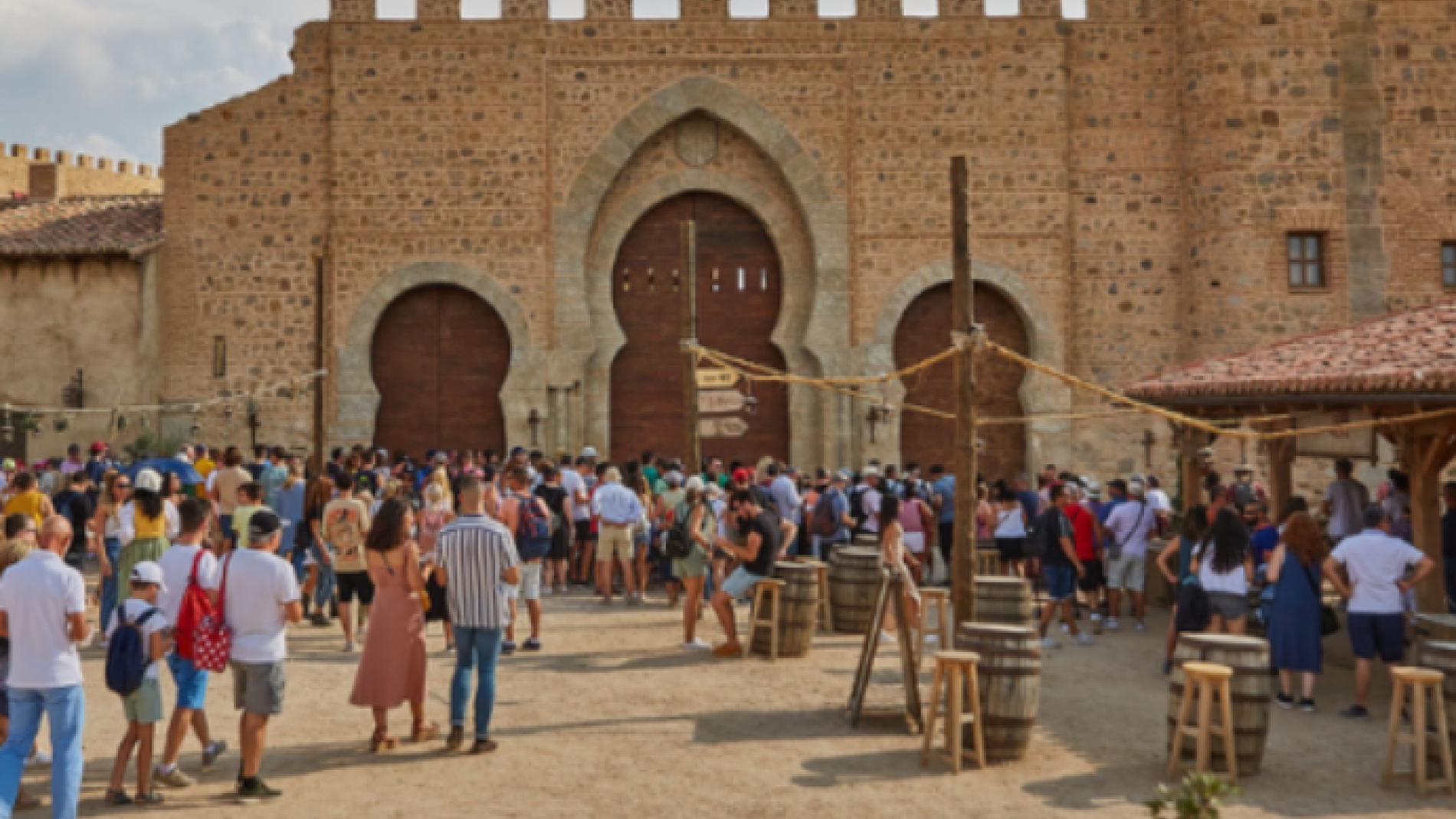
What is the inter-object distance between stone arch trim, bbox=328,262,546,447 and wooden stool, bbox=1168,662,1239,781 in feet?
46.6

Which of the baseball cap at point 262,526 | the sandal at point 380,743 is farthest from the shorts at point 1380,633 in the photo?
the baseball cap at point 262,526

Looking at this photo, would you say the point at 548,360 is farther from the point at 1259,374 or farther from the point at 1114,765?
the point at 1114,765

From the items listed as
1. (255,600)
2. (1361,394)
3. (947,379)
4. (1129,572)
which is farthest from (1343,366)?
(947,379)

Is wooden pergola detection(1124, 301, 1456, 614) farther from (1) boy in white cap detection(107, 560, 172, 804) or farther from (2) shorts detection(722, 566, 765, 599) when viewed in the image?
(1) boy in white cap detection(107, 560, 172, 804)

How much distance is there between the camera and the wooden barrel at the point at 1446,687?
26.8 feet

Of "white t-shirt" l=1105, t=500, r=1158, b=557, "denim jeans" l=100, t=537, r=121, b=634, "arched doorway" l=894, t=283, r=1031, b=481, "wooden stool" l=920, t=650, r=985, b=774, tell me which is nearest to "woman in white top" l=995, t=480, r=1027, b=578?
"white t-shirt" l=1105, t=500, r=1158, b=557

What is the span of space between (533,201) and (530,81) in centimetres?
204

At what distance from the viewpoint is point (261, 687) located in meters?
7.37

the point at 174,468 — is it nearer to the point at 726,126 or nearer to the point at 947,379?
the point at 726,126

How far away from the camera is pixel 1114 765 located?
27.6ft

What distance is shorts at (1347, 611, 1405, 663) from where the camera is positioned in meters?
9.66

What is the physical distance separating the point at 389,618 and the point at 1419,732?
6.86 meters

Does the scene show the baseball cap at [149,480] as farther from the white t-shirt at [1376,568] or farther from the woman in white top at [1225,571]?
the white t-shirt at [1376,568]

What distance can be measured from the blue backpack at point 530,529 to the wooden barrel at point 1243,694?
6.33 meters
